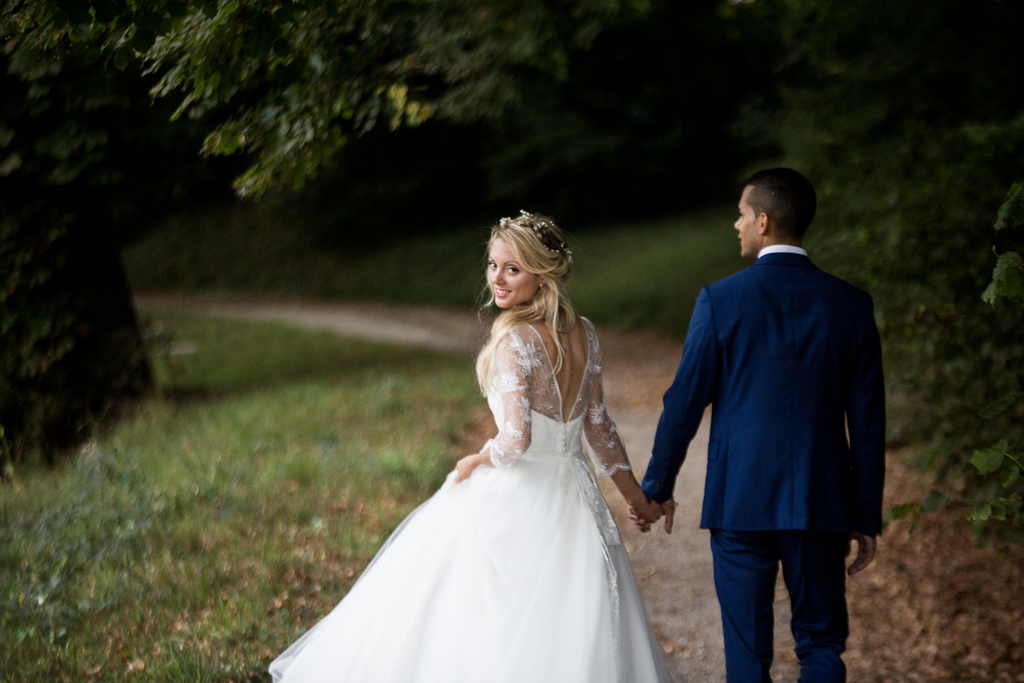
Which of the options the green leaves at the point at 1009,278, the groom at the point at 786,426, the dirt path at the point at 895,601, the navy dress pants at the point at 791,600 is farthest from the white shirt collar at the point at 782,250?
the dirt path at the point at 895,601

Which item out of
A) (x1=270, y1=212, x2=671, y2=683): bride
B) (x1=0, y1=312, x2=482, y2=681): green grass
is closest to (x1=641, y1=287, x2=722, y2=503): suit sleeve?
(x1=270, y1=212, x2=671, y2=683): bride

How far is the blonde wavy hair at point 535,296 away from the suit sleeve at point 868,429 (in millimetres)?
1039

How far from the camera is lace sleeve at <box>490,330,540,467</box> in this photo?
3.03 meters

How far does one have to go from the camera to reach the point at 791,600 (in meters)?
2.80

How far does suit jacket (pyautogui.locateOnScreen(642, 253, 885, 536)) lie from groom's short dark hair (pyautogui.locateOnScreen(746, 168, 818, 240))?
11 cm

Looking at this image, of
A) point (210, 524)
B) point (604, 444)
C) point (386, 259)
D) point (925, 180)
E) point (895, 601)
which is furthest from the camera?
point (386, 259)

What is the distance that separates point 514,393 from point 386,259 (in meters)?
20.4

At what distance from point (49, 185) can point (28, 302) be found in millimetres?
1138

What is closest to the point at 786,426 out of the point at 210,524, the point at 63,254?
the point at 210,524

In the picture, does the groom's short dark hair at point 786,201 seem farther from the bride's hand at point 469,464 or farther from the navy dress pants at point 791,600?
the bride's hand at point 469,464

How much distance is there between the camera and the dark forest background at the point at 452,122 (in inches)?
168

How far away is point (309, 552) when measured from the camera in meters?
5.07

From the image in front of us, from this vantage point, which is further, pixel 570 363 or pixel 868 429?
pixel 570 363

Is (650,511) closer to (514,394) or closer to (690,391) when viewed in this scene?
(690,391)
